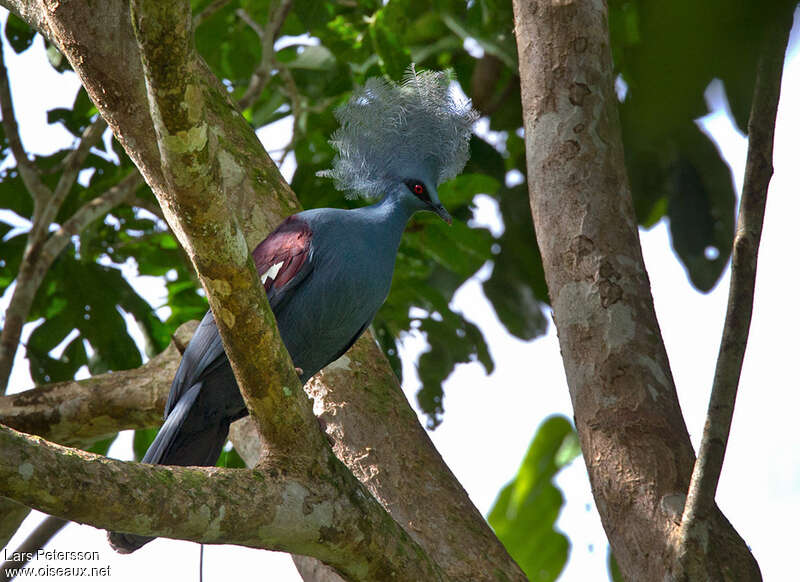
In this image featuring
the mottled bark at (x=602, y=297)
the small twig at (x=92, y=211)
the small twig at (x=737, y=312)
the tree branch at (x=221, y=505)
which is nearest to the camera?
the tree branch at (x=221, y=505)

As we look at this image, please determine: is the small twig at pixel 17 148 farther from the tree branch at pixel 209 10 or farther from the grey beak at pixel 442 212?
the grey beak at pixel 442 212

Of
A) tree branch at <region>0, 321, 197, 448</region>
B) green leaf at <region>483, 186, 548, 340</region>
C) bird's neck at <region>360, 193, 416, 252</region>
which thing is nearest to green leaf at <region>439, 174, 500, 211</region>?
green leaf at <region>483, 186, 548, 340</region>

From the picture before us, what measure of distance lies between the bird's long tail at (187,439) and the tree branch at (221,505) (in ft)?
2.43

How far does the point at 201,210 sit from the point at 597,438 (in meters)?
1.42

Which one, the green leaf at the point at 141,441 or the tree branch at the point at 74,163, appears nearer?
the tree branch at the point at 74,163

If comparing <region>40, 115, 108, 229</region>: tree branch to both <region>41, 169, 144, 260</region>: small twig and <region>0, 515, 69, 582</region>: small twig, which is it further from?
<region>0, 515, 69, 582</region>: small twig

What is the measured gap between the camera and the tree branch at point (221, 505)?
1.74 meters

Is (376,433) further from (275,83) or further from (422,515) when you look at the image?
(275,83)

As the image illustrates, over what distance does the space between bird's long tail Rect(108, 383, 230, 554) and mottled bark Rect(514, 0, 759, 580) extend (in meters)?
1.19

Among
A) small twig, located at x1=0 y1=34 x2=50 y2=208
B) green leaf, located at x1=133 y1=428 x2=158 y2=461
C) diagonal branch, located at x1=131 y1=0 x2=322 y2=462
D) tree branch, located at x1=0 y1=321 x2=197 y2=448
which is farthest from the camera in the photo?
green leaf, located at x1=133 y1=428 x2=158 y2=461

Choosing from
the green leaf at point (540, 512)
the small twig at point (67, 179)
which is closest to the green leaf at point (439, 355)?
the green leaf at point (540, 512)

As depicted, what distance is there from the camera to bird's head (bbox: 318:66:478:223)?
3.32m

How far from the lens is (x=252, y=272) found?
6.60 feet

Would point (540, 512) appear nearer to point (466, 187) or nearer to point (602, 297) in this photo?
point (466, 187)
